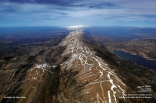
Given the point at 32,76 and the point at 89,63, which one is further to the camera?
the point at 89,63

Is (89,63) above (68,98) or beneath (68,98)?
above

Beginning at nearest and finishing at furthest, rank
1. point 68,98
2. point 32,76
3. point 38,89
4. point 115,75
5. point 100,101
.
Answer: point 100,101 → point 68,98 → point 38,89 → point 115,75 → point 32,76

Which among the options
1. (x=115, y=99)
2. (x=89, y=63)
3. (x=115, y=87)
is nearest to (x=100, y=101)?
(x=115, y=99)

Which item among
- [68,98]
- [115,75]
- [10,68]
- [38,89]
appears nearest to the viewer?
[68,98]

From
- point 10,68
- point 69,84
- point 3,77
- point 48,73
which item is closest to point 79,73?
point 69,84

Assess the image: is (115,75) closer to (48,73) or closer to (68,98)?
(68,98)

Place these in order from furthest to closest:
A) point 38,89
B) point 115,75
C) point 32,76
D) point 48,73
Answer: point 48,73
point 32,76
point 115,75
point 38,89

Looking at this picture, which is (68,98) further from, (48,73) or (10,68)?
(10,68)

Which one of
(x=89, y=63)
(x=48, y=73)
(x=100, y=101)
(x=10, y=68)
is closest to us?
(x=100, y=101)

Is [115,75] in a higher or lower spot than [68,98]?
higher
